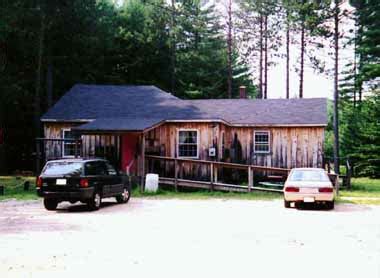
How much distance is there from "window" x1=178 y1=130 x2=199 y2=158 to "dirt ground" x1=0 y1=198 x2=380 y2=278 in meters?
8.95

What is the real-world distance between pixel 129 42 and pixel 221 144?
23.8 metres

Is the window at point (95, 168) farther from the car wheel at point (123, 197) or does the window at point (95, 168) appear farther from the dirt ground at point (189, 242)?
the car wheel at point (123, 197)

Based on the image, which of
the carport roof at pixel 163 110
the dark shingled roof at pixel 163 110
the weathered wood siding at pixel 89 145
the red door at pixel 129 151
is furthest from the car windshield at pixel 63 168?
the weathered wood siding at pixel 89 145

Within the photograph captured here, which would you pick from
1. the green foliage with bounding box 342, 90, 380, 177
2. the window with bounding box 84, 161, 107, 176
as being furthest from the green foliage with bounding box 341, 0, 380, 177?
the window with bounding box 84, 161, 107, 176

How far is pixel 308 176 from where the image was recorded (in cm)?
1789

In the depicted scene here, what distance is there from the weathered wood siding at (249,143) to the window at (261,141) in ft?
0.56

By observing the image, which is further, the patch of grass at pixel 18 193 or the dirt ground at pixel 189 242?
the patch of grass at pixel 18 193

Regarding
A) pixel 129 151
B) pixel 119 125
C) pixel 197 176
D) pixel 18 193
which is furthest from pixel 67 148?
pixel 197 176

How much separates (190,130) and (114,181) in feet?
28.0

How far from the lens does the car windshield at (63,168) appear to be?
Result: 16234 mm

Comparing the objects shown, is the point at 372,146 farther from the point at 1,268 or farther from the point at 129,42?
the point at 1,268

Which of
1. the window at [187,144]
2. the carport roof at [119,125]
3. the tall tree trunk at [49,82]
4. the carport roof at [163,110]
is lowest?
the window at [187,144]

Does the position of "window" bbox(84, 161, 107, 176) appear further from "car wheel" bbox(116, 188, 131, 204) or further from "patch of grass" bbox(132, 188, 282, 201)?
"patch of grass" bbox(132, 188, 282, 201)

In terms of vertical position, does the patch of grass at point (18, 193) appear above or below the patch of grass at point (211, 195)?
below
